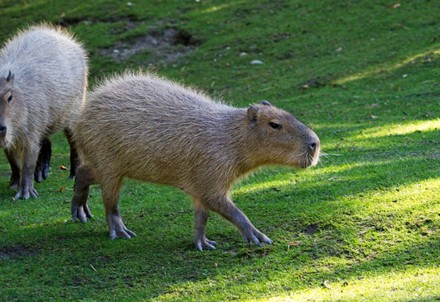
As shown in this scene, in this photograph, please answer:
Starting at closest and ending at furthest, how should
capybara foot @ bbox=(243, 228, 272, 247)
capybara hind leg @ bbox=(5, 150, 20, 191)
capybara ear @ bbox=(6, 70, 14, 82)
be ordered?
capybara foot @ bbox=(243, 228, 272, 247), capybara ear @ bbox=(6, 70, 14, 82), capybara hind leg @ bbox=(5, 150, 20, 191)

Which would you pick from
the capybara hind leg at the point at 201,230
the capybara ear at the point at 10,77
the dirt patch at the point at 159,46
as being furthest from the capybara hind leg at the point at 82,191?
the dirt patch at the point at 159,46

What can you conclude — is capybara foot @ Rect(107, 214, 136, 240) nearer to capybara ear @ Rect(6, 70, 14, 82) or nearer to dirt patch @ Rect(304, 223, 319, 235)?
dirt patch @ Rect(304, 223, 319, 235)

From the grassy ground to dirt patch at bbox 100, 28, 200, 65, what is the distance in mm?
39

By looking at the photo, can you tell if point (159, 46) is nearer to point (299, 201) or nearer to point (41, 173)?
point (41, 173)

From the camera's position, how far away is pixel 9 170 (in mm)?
9492

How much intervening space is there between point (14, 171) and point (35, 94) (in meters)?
0.82

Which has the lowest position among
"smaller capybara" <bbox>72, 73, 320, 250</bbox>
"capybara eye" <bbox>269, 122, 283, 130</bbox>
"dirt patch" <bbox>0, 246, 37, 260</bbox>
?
"dirt patch" <bbox>0, 246, 37, 260</bbox>

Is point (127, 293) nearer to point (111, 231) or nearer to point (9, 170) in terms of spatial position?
point (111, 231)

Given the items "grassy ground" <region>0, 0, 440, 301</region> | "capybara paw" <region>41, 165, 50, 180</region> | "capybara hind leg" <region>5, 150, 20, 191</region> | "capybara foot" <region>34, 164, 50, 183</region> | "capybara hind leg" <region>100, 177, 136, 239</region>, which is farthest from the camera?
"capybara paw" <region>41, 165, 50, 180</region>

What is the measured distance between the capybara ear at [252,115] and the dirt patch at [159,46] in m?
7.25

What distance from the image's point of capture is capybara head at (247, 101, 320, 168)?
5793 millimetres

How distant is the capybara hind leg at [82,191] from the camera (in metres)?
6.36

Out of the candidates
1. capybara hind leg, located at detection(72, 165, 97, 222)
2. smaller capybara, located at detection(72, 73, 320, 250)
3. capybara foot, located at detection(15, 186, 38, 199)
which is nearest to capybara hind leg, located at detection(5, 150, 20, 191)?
capybara foot, located at detection(15, 186, 38, 199)

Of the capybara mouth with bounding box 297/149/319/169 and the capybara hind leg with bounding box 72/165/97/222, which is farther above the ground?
the capybara mouth with bounding box 297/149/319/169
